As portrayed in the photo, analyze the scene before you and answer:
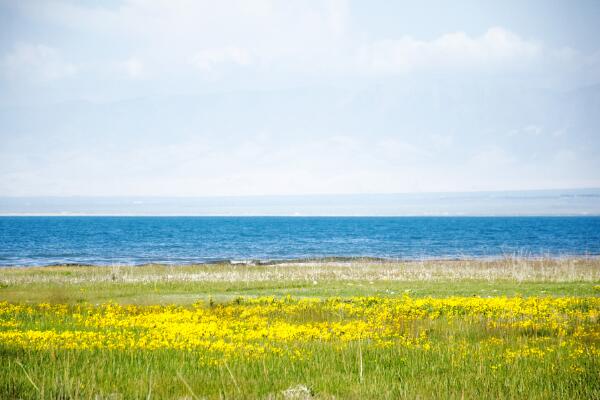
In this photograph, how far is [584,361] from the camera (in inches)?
484

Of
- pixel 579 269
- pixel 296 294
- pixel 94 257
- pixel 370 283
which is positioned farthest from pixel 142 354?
pixel 94 257

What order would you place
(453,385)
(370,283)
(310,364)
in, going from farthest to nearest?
(370,283) < (310,364) < (453,385)

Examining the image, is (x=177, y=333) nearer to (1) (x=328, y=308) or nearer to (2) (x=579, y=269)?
(1) (x=328, y=308)

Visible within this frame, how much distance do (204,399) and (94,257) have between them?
7205 cm

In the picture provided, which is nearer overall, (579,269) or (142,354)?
(142,354)

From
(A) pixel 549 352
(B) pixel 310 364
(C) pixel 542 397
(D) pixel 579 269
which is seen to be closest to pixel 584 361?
(A) pixel 549 352

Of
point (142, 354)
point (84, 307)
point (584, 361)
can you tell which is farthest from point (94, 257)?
point (584, 361)

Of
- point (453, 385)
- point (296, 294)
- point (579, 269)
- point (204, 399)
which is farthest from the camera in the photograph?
point (579, 269)

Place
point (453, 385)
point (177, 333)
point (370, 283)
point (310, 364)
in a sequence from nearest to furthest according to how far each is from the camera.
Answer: point (453, 385)
point (310, 364)
point (177, 333)
point (370, 283)

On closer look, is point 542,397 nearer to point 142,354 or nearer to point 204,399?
point 204,399

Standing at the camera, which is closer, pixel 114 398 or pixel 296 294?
pixel 114 398

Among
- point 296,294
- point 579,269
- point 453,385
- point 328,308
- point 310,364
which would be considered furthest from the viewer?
point 579,269

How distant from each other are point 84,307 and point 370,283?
1958 centimetres

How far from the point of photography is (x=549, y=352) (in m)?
Answer: 13.5
